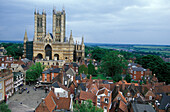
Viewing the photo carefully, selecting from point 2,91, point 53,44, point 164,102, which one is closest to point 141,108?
point 164,102

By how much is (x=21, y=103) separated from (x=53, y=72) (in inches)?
550

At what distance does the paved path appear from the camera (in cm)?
3581

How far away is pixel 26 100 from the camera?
136ft

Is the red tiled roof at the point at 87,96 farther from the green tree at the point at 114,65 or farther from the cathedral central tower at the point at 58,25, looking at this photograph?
the cathedral central tower at the point at 58,25

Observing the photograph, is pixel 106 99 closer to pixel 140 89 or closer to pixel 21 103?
pixel 140 89

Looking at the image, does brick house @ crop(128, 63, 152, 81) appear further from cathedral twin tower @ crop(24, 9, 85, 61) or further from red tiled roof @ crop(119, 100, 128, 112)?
cathedral twin tower @ crop(24, 9, 85, 61)

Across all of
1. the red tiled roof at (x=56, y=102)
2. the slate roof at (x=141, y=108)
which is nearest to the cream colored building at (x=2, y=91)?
the red tiled roof at (x=56, y=102)

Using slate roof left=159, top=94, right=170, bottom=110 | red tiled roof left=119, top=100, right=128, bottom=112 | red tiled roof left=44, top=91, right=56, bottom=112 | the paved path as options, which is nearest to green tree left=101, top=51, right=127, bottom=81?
the paved path

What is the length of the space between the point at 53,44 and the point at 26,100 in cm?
5542

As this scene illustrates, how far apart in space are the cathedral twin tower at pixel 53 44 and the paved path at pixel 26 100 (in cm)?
4439

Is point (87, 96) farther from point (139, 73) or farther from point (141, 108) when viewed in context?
point (139, 73)

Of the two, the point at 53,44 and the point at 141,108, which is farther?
the point at 53,44

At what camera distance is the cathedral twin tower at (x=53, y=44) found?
309ft

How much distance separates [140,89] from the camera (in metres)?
41.8
